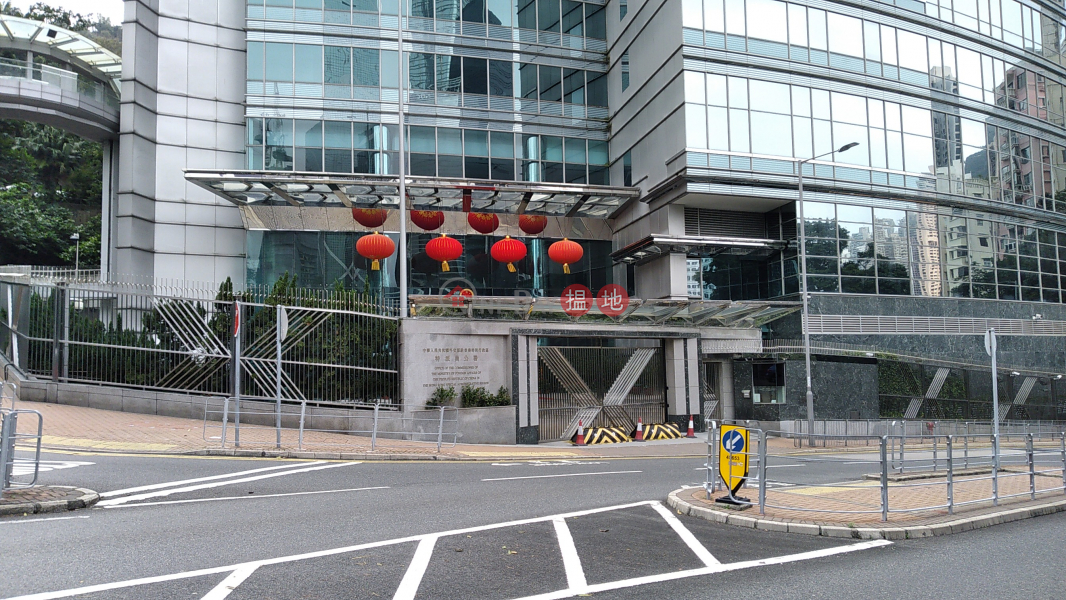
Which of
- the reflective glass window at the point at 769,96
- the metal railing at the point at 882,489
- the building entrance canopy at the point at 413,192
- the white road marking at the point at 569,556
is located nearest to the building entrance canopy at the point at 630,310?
the building entrance canopy at the point at 413,192

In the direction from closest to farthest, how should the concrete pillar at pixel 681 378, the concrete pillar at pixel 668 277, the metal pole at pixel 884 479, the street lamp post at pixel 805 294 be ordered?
the metal pole at pixel 884 479 → the street lamp post at pixel 805 294 → the concrete pillar at pixel 681 378 → the concrete pillar at pixel 668 277

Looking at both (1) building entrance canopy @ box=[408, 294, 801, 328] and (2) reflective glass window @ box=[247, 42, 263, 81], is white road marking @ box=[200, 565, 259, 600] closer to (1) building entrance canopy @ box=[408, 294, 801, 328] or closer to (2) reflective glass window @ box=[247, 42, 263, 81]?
(1) building entrance canopy @ box=[408, 294, 801, 328]

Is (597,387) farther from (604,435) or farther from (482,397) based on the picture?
(482,397)

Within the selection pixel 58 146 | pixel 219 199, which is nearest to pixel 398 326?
pixel 219 199

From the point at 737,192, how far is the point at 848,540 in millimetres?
22922

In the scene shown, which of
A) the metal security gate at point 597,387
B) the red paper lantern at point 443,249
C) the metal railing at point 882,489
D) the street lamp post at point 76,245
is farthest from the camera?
the street lamp post at point 76,245

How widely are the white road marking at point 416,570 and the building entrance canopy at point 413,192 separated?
2151 centimetres

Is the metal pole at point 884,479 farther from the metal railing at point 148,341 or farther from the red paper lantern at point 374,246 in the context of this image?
the red paper lantern at point 374,246

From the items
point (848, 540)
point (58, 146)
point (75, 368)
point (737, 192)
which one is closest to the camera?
point (848, 540)

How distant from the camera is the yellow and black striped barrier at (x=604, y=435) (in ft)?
83.6

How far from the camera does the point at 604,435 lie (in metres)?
25.9

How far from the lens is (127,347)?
66.6 ft

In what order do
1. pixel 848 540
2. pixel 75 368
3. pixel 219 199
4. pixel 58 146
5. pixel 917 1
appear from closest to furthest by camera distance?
1. pixel 848 540
2. pixel 75 368
3. pixel 219 199
4. pixel 917 1
5. pixel 58 146

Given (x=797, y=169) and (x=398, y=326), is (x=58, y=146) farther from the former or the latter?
(x=797, y=169)
